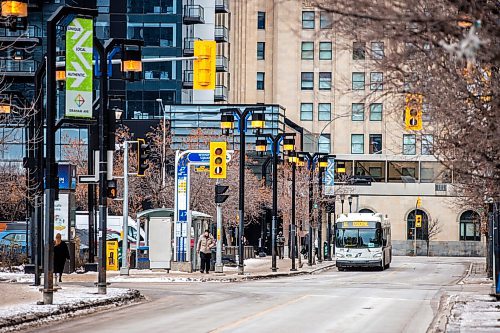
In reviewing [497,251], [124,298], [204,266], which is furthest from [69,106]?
[204,266]

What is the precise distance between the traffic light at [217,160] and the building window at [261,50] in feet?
293

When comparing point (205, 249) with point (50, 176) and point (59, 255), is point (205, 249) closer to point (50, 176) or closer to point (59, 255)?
point (59, 255)

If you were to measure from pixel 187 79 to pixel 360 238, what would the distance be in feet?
137

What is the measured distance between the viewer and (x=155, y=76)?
10600cm

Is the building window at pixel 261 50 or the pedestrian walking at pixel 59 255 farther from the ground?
the building window at pixel 261 50

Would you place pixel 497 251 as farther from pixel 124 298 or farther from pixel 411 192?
pixel 411 192

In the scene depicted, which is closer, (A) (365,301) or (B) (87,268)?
(A) (365,301)

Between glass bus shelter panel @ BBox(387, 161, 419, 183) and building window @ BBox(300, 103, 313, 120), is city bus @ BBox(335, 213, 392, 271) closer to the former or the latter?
glass bus shelter panel @ BBox(387, 161, 419, 183)

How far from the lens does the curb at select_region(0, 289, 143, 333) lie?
2352 cm

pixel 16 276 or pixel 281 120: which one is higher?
pixel 281 120

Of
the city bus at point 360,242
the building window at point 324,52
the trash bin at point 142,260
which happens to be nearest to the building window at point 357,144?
the building window at point 324,52

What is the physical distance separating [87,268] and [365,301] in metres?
17.6

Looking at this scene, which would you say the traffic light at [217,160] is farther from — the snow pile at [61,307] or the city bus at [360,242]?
the city bus at [360,242]

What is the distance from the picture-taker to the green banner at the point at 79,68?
28922mm
